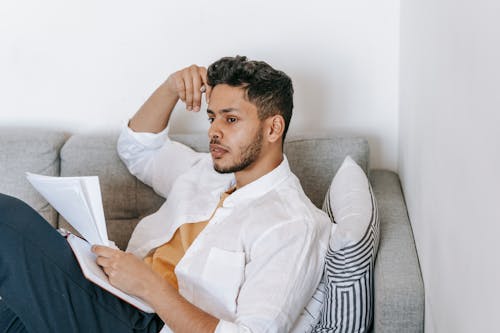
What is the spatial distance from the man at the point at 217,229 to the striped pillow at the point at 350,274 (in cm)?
6

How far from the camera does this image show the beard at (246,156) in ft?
5.63

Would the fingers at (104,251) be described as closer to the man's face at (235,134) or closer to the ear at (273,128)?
the man's face at (235,134)

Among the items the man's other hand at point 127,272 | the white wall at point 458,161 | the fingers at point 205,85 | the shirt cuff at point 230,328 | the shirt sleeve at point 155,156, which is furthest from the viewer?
the shirt sleeve at point 155,156

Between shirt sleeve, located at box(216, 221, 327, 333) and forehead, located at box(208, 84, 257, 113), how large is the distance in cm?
33

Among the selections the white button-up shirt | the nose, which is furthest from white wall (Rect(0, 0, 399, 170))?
the nose

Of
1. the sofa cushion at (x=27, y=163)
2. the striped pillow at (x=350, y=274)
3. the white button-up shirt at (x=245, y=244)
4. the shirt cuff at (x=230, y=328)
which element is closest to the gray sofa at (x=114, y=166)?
the sofa cushion at (x=27, y=163)

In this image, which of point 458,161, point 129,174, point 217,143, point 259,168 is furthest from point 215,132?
point 458,161

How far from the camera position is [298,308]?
1.47m

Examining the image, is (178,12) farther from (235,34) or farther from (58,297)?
(58,297)

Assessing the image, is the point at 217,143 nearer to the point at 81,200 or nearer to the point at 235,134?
the point at 235,134

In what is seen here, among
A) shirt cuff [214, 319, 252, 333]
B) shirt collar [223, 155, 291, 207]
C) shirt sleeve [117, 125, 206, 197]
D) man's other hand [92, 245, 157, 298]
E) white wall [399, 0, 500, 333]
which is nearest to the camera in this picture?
white wall [399, 0, 500, 333]

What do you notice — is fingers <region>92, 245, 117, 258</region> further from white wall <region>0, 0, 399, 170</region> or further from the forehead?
white wall <region>0, 0, 399, 170</region>

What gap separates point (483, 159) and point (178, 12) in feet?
5.13

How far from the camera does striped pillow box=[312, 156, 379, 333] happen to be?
147cm
